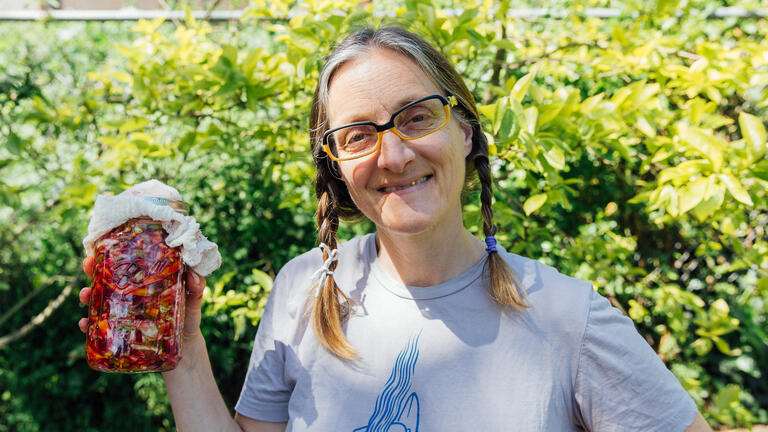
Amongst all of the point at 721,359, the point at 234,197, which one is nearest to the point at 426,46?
the point at 234,197

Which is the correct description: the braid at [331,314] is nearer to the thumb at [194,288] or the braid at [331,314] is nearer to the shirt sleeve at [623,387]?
the thumb at [194,288]

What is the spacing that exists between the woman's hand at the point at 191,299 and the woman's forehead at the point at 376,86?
1.57 feet

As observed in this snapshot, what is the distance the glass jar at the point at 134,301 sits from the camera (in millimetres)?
1118

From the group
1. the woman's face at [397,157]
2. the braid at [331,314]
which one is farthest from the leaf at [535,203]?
the braid at [331,314]

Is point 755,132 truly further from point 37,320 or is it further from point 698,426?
point 37,320

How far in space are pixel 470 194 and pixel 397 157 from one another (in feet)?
1.90

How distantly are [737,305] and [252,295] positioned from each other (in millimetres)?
2525

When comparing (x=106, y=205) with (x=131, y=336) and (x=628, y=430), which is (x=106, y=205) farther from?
(x=628, y=430)

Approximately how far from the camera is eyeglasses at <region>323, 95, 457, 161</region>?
1.20 meters

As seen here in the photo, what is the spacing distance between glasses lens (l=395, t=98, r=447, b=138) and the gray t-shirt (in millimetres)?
352

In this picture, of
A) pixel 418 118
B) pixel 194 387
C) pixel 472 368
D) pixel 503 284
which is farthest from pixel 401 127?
pixel 194 387

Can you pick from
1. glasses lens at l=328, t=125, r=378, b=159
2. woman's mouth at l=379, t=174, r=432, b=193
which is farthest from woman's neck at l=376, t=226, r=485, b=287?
glasses lens at l=328, t=125, r=378, b=159

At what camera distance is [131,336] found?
112 centimetres

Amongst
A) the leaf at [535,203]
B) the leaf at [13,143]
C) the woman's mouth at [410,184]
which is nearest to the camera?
the woman's mouth at [410,184]
